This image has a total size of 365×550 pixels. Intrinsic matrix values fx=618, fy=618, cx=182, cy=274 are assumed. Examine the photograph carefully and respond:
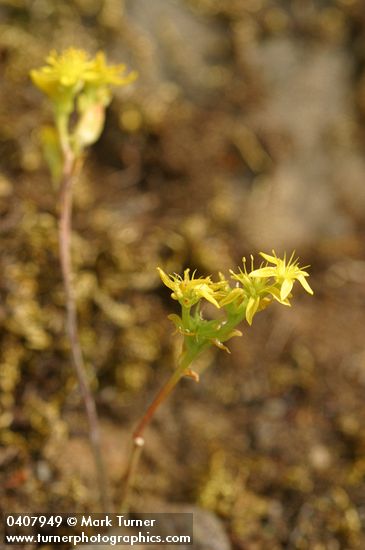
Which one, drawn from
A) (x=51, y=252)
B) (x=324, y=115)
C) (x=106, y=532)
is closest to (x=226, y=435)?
(x=106, y=532)

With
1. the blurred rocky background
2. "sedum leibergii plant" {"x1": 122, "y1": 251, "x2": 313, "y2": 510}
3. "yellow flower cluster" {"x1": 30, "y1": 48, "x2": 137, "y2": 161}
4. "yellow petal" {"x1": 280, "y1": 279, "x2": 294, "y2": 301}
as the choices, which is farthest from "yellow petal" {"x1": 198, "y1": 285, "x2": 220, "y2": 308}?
the blurred rocky background

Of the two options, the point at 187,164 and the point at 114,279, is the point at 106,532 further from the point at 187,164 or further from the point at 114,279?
the point at 187,164

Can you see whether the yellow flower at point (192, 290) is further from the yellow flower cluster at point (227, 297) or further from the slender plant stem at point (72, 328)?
the slender plant stem at point (72, 328)

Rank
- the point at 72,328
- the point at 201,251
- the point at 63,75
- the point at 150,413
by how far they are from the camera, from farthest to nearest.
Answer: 1. the point at 201,251
2. the point at 72,328
3. the point at 63,75
4. the point at 150,413

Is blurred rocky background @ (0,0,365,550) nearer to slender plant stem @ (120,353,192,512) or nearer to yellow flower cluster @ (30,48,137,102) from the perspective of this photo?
slender plant stem @ (120,353,192,512)

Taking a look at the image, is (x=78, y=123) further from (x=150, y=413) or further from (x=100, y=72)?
(x=150, y=413)

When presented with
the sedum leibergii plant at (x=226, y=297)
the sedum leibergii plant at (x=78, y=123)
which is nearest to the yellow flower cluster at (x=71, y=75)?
the sedum leibergii plant at (x=78, y=123)

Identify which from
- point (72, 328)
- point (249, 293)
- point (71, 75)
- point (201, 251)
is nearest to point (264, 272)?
point (249, 293)
